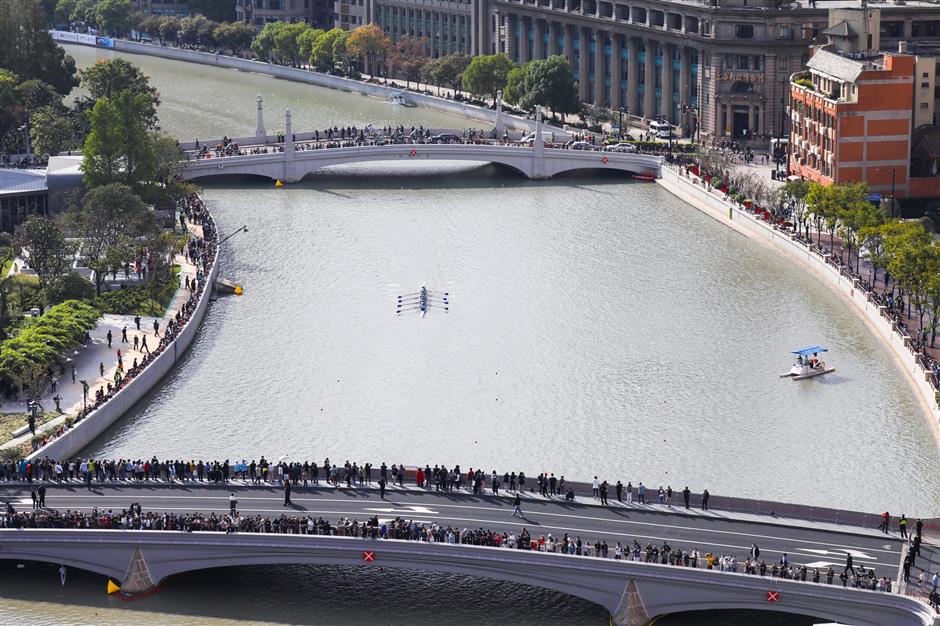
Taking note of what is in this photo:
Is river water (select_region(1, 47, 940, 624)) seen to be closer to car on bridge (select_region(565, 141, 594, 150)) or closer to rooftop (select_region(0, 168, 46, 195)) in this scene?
rooftop (select_region(0, 168, 46, 195))

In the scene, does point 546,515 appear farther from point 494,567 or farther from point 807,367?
point 807,367

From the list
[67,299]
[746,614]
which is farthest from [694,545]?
[67,299]

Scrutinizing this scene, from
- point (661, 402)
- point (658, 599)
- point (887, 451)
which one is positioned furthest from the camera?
point (661, 402)

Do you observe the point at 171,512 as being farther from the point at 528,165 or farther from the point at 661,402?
the point at 528,165

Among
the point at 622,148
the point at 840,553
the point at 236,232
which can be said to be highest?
the point at 622,148

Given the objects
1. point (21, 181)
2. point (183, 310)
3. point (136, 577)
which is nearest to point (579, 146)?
point (21, 181)
